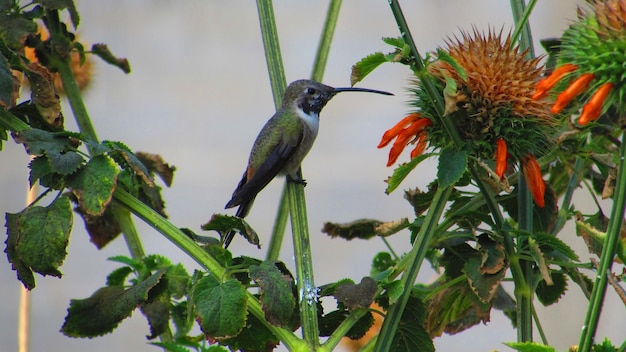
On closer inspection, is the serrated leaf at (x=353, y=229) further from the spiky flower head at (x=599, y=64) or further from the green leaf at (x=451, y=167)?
the spiky flower head at (x=599, y=64)

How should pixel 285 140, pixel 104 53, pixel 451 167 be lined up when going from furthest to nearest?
1. pixel 104 53
2. pixel 285 140
3. pixel 451 167

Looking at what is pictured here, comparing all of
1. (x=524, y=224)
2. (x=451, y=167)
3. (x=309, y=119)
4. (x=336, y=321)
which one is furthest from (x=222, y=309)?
(x=309, y=119)

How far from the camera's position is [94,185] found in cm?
85

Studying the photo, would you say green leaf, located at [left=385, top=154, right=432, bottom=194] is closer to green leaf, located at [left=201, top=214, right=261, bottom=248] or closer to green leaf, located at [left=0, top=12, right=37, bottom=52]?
green leaf, located at [left=201, top=214, right=261, bottom=248]

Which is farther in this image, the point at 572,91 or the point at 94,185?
the point at 94,185

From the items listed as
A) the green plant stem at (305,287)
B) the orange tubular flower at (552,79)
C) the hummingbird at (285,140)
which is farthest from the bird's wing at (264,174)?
the orange tubular flower at (552,79)

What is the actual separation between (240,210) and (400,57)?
46cm

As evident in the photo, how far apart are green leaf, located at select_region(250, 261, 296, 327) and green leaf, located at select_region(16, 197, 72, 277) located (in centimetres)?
20

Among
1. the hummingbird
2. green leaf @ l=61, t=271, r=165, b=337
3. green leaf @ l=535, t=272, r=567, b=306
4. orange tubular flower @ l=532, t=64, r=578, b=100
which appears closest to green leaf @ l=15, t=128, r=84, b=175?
green leaf @ l=61, t=271, r=165, b=337

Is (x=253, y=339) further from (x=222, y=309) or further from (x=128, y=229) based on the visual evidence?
(x=128, y=229)

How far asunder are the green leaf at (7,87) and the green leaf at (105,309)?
0.24 metres

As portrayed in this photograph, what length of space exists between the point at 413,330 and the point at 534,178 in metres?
0.21

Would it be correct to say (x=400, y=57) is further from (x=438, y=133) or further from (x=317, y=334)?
(x=317, y=334)

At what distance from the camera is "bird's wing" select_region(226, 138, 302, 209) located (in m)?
1.06
